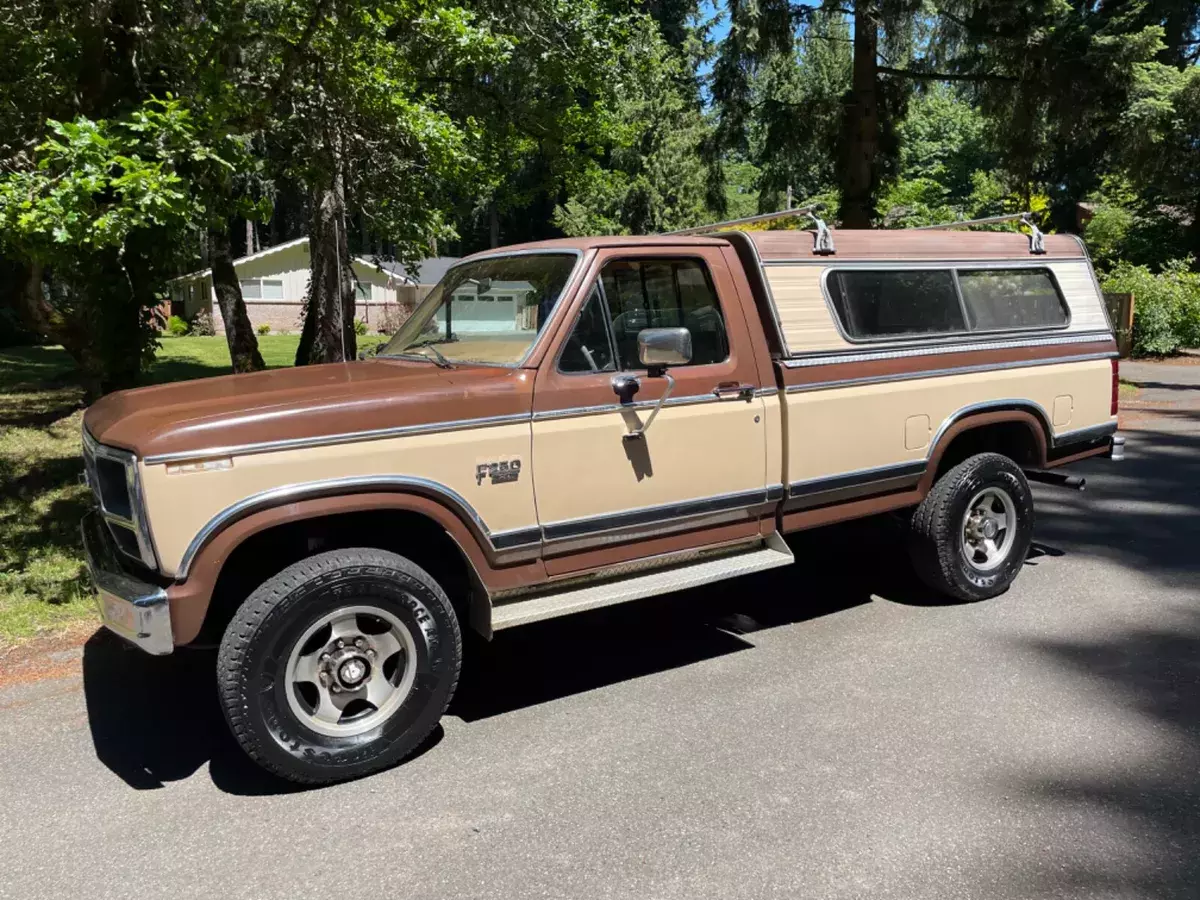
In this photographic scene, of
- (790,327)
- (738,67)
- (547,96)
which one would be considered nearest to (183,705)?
(790,327)

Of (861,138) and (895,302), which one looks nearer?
(895,302)

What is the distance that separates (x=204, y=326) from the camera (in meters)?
38.0

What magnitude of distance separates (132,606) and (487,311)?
7.06ft

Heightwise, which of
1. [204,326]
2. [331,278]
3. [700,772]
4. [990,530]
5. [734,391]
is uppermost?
[331,278]

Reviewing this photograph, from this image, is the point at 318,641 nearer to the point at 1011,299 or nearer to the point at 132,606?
the point at 132,606

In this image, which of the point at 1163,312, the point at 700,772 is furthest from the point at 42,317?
the point at 1163,312

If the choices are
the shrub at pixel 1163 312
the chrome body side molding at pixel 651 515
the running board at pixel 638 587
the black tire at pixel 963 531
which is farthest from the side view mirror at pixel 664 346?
the shrub at pixel 1163 312

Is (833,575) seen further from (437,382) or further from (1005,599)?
(437,382)

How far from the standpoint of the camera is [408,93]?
954 centimetres

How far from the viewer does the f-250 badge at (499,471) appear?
3.93m

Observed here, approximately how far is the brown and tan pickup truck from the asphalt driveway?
43cm

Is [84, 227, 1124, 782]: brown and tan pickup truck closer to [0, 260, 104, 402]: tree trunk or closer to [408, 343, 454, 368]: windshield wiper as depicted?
[408, 343, 454, 368]: windshield wiper

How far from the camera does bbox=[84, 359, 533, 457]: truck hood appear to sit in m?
3.44

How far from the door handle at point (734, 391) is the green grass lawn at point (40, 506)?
→ 3911 millimetres
